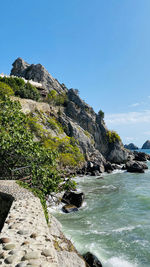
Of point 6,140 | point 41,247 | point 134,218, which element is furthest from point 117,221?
point 41,247

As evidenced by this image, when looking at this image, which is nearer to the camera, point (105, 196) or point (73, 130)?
point (105, 196)

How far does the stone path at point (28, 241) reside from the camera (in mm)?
3021

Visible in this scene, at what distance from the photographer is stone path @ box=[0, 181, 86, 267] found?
119 inches

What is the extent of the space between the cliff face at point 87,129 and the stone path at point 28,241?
4638cm

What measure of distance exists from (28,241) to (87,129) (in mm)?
64834

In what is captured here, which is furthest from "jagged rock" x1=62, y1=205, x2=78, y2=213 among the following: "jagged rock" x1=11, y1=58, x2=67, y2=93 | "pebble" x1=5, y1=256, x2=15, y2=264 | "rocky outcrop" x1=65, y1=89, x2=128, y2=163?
"jagged rock" x1=11, y1=58, x2=67, y2=93

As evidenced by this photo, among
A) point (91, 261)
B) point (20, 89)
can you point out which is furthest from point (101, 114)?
point (91, 261)

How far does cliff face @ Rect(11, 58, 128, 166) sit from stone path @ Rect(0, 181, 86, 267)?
46377 mm

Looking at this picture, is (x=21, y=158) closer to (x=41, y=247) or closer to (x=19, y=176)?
(x=19, y=176)

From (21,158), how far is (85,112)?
60.1 meters

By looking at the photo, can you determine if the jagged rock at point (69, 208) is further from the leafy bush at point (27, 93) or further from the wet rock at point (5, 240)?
the leafy bush at point (27, 93)

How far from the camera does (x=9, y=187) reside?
7.66 metres

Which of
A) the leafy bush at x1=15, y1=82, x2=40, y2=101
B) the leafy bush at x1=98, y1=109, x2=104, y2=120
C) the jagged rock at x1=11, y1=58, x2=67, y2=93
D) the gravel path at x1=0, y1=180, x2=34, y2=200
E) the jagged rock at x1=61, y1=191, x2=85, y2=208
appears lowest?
the jagged rock at x1=61, y1=191, x2=85, y2=208

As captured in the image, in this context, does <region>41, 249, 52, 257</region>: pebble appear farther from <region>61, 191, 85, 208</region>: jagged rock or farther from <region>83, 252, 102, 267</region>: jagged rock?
<region>61, 191, 85, 208</region>: jagged rock
